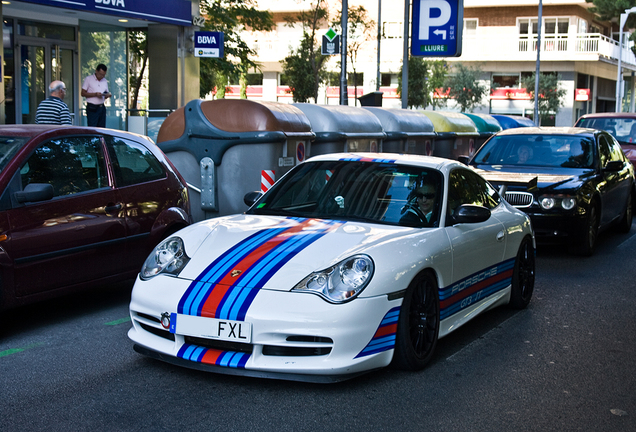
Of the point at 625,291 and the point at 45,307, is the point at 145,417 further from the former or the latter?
the point at 625,291

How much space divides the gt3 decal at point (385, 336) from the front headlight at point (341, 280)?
25 cm

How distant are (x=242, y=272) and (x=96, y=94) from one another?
10.8 metres

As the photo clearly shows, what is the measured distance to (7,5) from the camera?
15734 millimetres

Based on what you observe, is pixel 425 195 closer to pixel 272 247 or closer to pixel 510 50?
pixel 272 247

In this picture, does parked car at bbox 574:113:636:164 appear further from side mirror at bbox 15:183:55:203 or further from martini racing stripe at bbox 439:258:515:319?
side mirror at bbox 15:183:55:203

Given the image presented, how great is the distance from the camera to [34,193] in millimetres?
5621

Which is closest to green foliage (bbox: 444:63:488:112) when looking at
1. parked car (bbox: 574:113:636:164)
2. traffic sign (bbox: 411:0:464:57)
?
traffic sign (bbox: 411:0:464:57)

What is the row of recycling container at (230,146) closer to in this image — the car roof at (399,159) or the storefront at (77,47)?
the car roof at (399,159)

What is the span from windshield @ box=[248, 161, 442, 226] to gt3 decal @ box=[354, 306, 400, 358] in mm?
938

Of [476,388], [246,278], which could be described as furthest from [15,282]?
[476,388]

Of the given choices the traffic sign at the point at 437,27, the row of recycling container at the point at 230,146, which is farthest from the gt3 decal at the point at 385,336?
the traffic sign at the point at 437,27

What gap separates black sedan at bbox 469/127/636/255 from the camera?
9.52 metres

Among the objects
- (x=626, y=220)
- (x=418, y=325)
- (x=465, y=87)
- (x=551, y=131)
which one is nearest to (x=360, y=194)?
(x=418, y=325)

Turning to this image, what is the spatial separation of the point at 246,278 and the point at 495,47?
161 feet
